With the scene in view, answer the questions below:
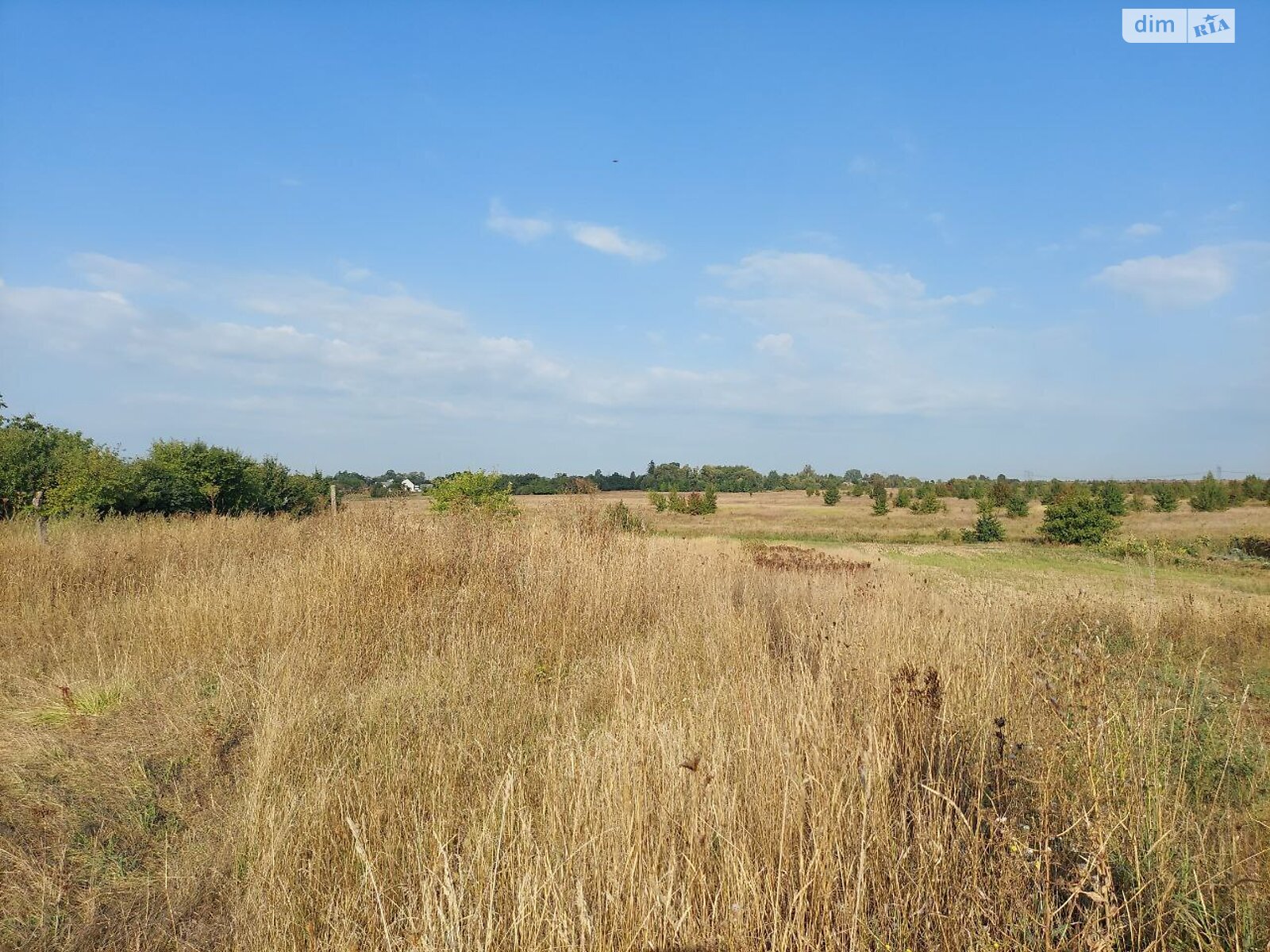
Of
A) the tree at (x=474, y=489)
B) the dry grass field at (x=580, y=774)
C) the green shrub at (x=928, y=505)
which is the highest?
the tree at (x=474, y=489)

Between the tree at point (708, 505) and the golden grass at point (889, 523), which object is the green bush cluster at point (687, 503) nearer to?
the tree at point (708, 505)

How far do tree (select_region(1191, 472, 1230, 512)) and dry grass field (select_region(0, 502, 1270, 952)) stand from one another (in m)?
77.1

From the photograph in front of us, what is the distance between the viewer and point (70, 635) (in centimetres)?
632

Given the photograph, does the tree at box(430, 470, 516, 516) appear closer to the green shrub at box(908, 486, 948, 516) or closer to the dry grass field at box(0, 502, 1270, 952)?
the dry grass field at box(0, 502, 1270, 952)

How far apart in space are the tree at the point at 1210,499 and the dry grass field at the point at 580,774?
77.1m

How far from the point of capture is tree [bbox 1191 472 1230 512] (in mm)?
64625

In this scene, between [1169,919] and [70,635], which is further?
[70,635]

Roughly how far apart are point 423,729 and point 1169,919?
354cm

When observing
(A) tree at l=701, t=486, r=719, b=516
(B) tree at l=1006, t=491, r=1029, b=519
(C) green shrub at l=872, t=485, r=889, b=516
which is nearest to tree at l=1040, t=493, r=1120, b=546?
(B) tree at l=1006, t=491, r=1029, b=519

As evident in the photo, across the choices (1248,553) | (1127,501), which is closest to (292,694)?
(1248,553)

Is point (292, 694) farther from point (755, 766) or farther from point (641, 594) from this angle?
point (641, 594)

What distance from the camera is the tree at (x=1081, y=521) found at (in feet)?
146

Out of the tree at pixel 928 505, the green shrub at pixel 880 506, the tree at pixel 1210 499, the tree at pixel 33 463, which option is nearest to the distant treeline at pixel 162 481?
the tree at pixel 33 463

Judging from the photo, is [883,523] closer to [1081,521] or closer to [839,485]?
[1081,521]
